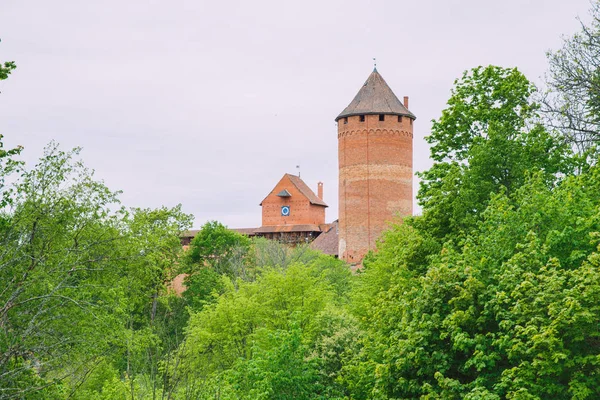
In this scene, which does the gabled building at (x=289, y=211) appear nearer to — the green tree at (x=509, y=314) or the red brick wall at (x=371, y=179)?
the red brick wall at (x=371, y=179)

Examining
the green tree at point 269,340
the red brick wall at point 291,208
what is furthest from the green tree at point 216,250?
the red brick wall at point 291,208

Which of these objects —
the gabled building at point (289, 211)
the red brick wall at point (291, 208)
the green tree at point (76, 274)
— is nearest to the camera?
the green tree at point (76, 274)

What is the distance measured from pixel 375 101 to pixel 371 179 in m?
5.46

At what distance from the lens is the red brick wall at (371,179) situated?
213 ft

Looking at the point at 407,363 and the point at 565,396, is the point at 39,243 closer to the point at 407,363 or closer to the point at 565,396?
the point at 407,363

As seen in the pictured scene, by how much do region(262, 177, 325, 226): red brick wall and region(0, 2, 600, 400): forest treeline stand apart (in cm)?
5372

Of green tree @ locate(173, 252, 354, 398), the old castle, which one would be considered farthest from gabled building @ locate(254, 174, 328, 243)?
green tree @ locate(173, 252, 354, 398)

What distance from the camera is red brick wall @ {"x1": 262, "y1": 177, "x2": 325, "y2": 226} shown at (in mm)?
88188

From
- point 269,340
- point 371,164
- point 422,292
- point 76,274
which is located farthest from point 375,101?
point 422,292

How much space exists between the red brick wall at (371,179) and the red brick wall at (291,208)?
22.2m

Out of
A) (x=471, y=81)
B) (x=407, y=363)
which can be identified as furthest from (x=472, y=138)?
(x=407, y=363)

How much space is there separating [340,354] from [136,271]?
905 cm

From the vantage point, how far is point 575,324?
46.2ft

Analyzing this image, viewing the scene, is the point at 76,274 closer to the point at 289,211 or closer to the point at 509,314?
the point at 509,314
